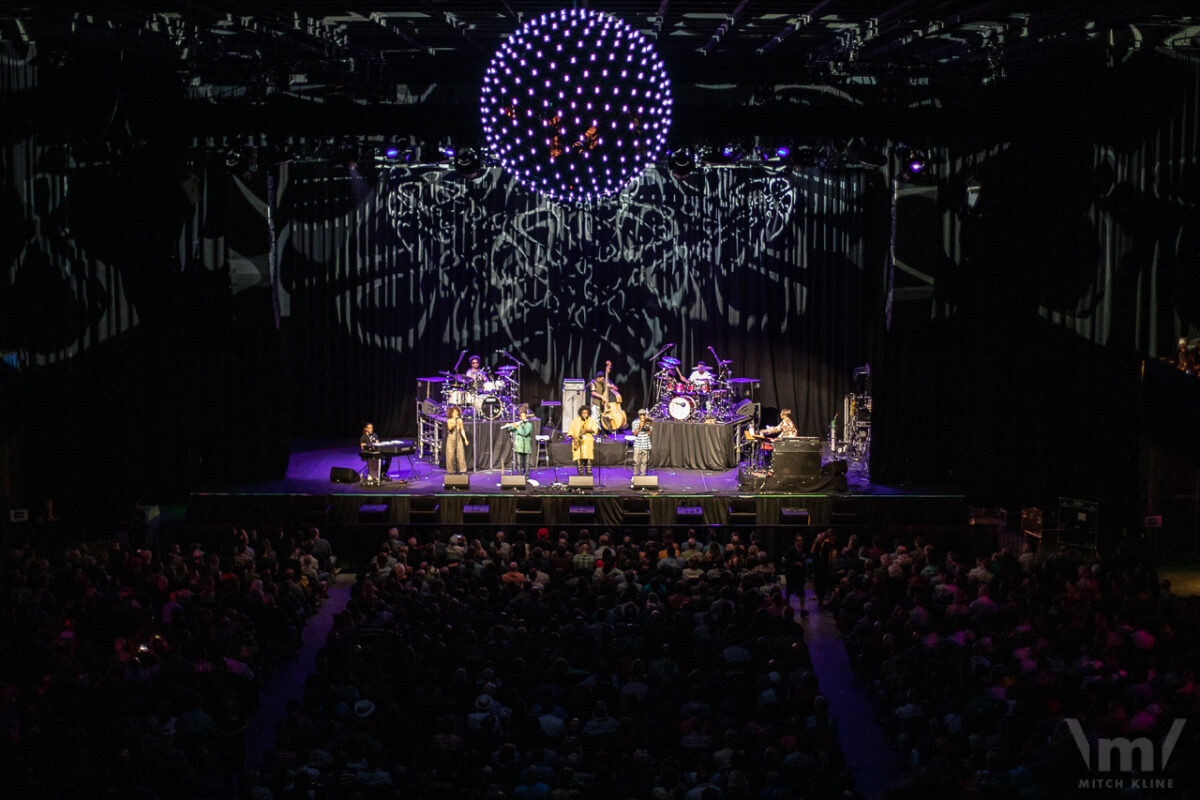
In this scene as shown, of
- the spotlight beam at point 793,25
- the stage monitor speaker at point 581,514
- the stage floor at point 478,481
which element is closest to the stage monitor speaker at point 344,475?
the stage floor at point 478,481

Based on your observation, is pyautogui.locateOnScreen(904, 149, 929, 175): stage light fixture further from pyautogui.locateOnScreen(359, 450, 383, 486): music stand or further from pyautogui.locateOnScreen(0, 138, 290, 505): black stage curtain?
pyautogui.locateOnScreen(0, 138, 290, 505): black stage curtain

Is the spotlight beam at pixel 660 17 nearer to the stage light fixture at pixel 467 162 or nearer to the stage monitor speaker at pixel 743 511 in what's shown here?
the stage light fixture at pixel 467 162

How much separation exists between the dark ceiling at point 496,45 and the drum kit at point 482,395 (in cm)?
449

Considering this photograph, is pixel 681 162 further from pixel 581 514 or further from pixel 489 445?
pixel 489 445

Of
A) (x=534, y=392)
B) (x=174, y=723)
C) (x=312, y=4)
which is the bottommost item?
(x=174, y=723)

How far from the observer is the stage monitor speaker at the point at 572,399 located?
20.3 m

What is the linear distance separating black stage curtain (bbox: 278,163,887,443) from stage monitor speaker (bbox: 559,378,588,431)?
3.31 ft

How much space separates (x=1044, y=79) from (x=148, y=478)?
1500 centimetres

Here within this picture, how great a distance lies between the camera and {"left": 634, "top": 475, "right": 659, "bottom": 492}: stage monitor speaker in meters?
16.5

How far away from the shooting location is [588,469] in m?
17.7

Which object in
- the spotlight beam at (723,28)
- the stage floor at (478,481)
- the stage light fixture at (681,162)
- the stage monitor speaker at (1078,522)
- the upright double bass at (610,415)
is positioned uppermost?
the spotlight beam at (723,28)

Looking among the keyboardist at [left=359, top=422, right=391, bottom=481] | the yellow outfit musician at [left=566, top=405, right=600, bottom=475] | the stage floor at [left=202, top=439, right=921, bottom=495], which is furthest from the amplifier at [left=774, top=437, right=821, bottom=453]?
the keyboardist at [left=359, top=422, right=391, bottom=481]

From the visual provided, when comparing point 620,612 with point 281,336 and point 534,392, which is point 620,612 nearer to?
point 281,336

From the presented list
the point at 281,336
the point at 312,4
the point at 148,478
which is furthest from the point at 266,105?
the point at 148,478
